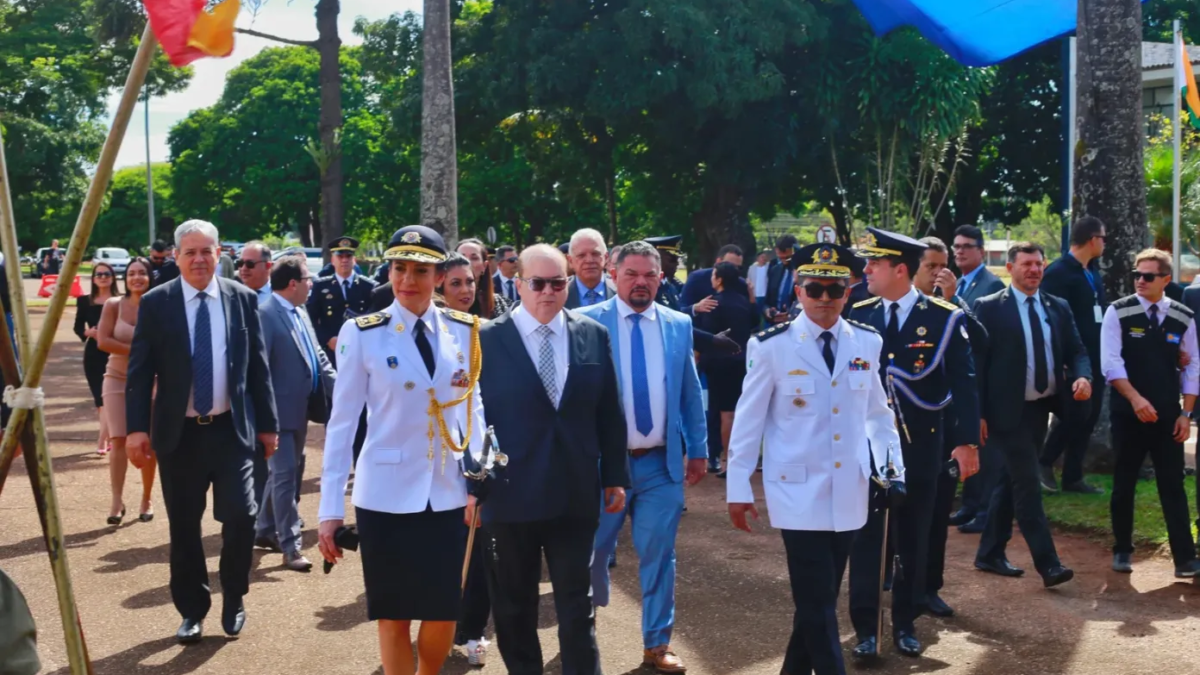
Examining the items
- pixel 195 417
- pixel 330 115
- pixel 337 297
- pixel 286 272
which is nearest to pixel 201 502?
pixel 195 417

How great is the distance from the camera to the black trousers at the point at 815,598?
216 inches

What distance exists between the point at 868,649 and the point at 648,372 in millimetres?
1701

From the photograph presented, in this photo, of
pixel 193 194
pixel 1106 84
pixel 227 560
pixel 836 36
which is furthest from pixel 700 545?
pixel 193 194

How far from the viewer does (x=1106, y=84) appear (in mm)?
11164

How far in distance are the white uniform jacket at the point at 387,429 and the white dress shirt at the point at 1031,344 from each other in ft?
14.5

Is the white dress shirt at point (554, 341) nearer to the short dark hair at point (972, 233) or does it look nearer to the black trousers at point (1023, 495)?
the black trousers at point (1023, 495)

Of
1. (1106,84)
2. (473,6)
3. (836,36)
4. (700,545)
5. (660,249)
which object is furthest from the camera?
(473,6)

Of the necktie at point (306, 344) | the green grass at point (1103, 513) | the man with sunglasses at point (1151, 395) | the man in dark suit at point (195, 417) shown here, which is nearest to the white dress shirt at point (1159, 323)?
the man with sunglasses at point (1151, 395)

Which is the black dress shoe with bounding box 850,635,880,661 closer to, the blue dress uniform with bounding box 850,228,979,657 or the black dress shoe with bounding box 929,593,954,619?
the blue dress uniform with bounding box 850,228,979,657

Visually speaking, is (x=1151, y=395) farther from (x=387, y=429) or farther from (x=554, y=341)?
(x=387, y=429)

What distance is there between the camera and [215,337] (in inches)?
276

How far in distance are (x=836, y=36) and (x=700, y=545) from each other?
16.5 metres

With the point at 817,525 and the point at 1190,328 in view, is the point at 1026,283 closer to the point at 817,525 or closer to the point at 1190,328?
the point at 1190,328

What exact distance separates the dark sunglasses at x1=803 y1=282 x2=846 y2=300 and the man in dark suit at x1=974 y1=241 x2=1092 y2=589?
2.65 m
